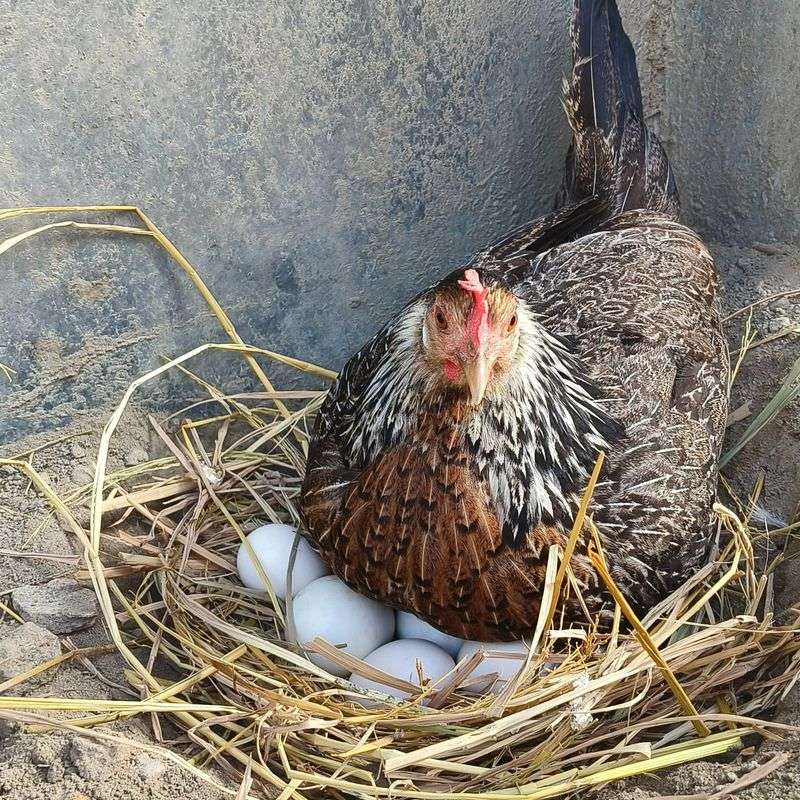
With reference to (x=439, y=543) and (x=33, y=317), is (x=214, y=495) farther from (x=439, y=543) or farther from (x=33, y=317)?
(x=439, y=543)

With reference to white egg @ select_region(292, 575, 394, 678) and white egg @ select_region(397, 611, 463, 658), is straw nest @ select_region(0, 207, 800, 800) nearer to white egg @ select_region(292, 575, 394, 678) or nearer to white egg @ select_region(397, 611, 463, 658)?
white egg @ select_region(292, 575, 394, 678)

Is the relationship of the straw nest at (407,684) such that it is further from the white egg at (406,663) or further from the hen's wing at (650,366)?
the hen's wing at (650,366)

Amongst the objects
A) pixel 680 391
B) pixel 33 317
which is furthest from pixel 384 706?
pixel 33 317

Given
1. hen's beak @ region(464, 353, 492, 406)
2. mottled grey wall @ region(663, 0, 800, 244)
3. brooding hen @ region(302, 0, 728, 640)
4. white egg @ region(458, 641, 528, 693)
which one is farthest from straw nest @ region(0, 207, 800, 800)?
mottled grey wall @ region(663, 0, 800, 244)

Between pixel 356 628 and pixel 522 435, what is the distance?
716 mm

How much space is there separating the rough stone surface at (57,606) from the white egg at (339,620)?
575mm

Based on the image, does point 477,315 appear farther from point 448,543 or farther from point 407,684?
point 407,684

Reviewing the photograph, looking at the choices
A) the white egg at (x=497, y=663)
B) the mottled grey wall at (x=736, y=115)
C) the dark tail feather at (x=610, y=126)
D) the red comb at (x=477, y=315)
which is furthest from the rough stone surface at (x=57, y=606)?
the mottled grey wall at (x=736, y=115)

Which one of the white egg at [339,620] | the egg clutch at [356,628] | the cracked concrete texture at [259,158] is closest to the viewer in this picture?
the egg clutch at [356,628]

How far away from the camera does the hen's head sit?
6.44 feet

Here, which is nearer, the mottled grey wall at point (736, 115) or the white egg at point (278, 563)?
the white egg at point (278, 563)

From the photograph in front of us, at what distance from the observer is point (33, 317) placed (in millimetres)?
2713

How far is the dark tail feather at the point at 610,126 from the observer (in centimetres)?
307

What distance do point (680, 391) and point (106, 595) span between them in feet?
5.59
